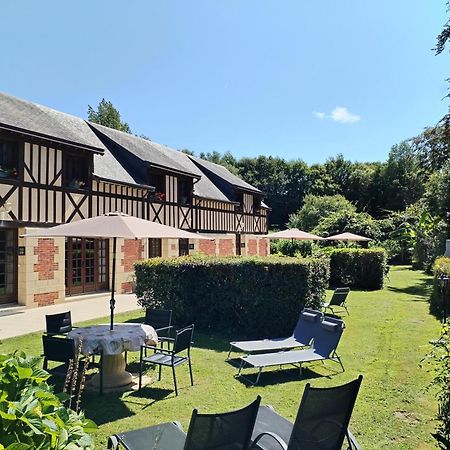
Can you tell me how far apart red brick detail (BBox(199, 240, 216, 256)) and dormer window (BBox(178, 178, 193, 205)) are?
8.55 feet

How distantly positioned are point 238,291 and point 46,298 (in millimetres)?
7327

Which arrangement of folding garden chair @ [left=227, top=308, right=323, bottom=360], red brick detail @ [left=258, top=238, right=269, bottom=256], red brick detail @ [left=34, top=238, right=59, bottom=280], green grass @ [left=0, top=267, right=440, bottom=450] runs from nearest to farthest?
green grass @ [left=0, top=267, right=440, bottom=450] → folding garden chair @ [left=227, top=308, right=323, bottom=360] → red brick detail @ [left=34, top=238, right=59, bottom=280] → red brick detail @ [left=258, top=238, right=269, bottom=256]

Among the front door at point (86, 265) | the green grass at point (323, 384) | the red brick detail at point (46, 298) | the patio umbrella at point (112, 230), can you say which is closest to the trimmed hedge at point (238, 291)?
the green grass at point (323, 384)

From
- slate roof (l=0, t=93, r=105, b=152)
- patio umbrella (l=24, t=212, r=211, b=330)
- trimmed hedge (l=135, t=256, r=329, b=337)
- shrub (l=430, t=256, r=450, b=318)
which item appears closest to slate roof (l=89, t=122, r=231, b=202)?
slate roof (l=0, t=93, r=105, b=152)

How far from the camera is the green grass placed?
13.6 feet

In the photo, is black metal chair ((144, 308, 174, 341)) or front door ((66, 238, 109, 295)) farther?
front door ((66, 238, 109, 295))

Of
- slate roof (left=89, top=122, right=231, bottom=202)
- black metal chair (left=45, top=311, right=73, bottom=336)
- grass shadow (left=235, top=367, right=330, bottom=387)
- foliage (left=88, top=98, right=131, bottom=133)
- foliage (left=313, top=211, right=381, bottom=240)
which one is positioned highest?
foliage (left=88, top=98, right=131, bottom=133)

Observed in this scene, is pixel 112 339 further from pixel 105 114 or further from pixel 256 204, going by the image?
pixel 105 114

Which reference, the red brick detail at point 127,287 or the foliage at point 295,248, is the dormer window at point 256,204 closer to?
the foliage at point 295,248

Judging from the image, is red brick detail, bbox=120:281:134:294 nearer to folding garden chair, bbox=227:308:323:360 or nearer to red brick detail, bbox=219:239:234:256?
red brick detail, bbox=219:239:234:256

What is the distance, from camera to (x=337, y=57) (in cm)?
1330

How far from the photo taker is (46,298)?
12320mm

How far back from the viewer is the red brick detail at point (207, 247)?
2104cm

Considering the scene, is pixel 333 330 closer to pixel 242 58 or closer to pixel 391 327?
pixel 391 327
